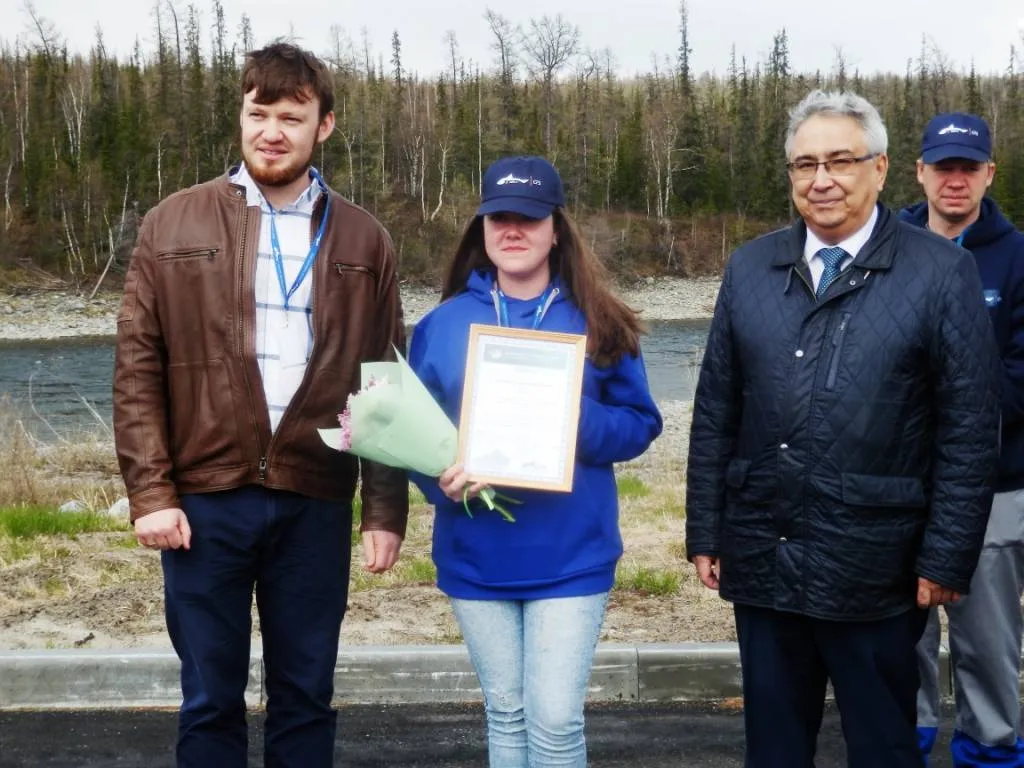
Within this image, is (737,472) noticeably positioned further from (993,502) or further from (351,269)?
(351,269)

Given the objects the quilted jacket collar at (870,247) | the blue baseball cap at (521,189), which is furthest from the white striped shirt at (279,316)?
the quilted jacket collar at (870,247)

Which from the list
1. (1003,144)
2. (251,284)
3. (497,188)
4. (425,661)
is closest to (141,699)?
(425,661)

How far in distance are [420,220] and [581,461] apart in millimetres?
69772

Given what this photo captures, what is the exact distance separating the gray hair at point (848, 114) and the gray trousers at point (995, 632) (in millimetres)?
1355

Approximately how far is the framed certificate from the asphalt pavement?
1.68m

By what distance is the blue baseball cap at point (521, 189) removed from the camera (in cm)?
330

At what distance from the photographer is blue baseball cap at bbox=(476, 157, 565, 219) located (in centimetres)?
330

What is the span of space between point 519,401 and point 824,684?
1.17 metres

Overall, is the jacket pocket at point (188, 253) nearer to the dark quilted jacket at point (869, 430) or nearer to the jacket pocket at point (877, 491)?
the dark quilted jacket at point (869, 430)

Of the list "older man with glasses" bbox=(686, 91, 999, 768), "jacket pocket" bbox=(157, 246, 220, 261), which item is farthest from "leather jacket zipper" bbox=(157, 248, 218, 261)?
"older man with glasses" bbox=(686, 91, 999, 768)

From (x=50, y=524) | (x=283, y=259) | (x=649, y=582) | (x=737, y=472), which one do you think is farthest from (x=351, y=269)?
(x=50, y=524)

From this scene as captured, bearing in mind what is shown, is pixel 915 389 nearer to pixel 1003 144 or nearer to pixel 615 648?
pixel 615 648

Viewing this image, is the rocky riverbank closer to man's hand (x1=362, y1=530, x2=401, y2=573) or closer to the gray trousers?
the gray trousers

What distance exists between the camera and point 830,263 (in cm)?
323
